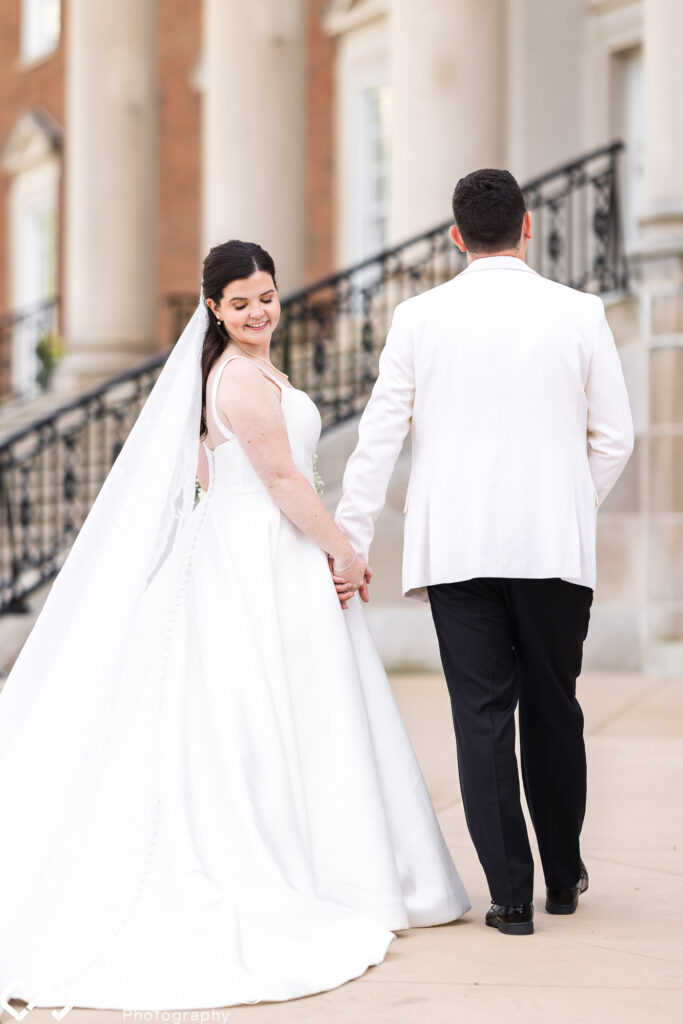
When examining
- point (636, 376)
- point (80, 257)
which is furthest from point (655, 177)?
point (80, 257)

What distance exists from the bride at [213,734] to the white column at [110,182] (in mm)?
11474

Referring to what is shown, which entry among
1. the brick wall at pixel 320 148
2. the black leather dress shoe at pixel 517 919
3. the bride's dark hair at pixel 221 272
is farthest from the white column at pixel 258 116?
the black leather dress shoe at pixel 517 919

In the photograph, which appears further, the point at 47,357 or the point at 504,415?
the point at 47,357

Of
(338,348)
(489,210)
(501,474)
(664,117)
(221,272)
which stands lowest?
(501,474)

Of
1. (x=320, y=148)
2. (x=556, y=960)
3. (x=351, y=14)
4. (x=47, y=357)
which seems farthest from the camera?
(x=47, y=357)

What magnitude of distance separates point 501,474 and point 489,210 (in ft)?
2.38

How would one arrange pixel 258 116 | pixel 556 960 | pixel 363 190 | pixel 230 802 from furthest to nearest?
1. pixel 363 190
2. pixel 258 116
3. pixel 230 802
4. pixel 556 960

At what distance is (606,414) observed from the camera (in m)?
4.12

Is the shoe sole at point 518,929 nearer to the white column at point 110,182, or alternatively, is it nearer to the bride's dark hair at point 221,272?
the bride's dark hair at point 221,272

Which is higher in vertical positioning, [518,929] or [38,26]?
[38,26]

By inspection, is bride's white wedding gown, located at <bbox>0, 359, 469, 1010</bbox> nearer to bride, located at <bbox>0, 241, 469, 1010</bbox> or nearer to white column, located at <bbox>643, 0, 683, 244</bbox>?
bride, located at <bbox>0, 241, 469, 1010</bbox>

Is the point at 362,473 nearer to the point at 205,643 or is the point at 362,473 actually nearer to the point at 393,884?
the point at 205,643

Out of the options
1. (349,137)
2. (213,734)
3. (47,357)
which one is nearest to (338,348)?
(349,137)

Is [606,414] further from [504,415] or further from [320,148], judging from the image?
[320,148]
